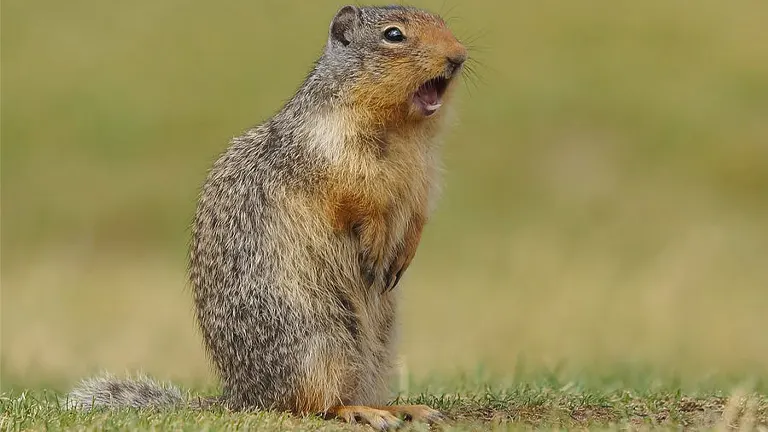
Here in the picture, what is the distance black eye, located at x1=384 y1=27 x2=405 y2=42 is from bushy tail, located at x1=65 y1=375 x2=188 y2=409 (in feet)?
8.71

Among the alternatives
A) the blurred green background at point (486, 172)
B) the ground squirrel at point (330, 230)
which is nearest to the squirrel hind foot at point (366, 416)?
the ground squirrel at point (330, 230)

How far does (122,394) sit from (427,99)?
2.77 meters

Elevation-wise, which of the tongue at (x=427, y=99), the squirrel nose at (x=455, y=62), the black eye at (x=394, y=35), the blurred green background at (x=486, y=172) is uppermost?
the black eye at (x=394, y=35)

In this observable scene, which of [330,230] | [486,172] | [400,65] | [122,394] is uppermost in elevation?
[400,65]

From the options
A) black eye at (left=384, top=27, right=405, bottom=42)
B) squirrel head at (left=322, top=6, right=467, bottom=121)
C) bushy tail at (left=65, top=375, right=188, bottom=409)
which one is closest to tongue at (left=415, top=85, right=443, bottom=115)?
squirrel head at (left=322, top=6, right=467, bottom=121)

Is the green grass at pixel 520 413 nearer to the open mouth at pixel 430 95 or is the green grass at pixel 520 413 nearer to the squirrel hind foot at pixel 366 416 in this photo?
the squirrel hind foot at pixel 366 416

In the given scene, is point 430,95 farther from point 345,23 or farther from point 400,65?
point 345,23

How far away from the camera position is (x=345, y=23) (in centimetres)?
862

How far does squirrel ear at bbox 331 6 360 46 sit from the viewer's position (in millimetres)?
8594

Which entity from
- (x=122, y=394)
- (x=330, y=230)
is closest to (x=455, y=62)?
(x=330, y=230)

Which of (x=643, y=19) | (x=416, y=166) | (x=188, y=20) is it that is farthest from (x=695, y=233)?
(x=416, y=166)

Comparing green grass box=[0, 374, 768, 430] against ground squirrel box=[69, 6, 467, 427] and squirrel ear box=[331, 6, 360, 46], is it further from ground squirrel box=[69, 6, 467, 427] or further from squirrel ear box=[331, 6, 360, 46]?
squirrel ear box=[331, 6, 360, 46]

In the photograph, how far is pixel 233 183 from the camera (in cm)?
830

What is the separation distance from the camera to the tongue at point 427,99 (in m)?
8.10
